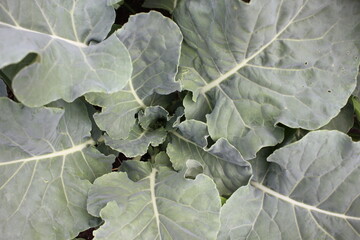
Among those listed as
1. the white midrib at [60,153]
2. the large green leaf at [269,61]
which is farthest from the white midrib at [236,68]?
the white midrib at [60,153]

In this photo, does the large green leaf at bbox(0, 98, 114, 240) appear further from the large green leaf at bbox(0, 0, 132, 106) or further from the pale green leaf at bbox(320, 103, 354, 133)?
the pale green leaf at bbox(320, 103, 354, 133)

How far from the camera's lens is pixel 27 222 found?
920 mm

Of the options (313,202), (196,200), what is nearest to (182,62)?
(196,200)

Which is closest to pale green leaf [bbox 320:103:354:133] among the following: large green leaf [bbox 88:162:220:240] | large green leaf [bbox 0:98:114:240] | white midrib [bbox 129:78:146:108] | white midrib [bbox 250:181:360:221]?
white midrib [bbox 250:181:360:221]

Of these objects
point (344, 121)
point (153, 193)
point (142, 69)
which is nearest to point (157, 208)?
point (153, 193)

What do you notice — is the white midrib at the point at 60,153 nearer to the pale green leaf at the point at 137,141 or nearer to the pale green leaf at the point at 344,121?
the pale green leaf at the point at 137,141

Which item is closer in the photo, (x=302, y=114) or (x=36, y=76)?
(x=36, y=76)

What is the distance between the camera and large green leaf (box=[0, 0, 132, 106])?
73 centimetres

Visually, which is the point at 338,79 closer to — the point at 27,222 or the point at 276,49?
the point at 276,49

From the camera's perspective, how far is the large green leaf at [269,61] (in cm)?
92

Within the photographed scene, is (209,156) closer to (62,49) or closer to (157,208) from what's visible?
(157,208)

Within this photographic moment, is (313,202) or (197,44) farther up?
(197,44)

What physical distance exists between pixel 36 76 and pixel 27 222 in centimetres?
39

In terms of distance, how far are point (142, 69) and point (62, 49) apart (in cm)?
23
